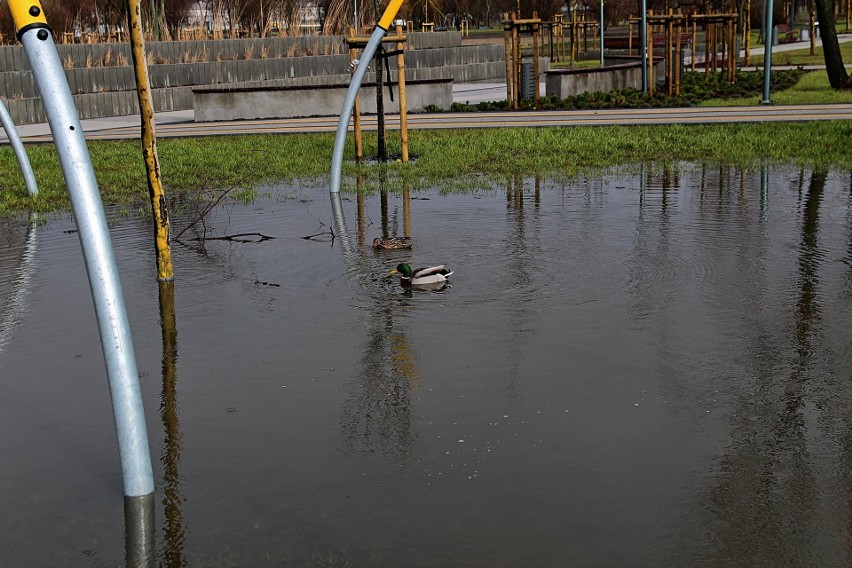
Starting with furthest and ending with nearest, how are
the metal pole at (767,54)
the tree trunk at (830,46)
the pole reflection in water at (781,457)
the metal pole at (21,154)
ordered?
the tree trunk at (830,46) < the metal pole at (767,54) < the metal pole at (21,154) < the pole reflection in water at (781,457)

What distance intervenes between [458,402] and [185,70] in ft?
89.1

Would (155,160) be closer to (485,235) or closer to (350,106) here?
(485,235)

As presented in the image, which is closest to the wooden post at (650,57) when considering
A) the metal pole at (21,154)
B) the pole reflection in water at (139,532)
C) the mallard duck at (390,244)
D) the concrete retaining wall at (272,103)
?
the concrete retaining wall at (272,103)

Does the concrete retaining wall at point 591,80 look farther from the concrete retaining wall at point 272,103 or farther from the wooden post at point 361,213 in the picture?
the wooden post at point 361,213

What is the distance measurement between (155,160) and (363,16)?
3638cm

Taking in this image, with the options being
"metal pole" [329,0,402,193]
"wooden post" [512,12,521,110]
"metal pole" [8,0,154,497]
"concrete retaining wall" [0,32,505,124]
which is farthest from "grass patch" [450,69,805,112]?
"metal pole" [8,0,154,497]

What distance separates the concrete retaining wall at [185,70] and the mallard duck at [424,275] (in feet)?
65.7

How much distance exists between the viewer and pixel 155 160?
29.5 ft

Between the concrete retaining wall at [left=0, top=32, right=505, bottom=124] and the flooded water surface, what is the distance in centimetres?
1804

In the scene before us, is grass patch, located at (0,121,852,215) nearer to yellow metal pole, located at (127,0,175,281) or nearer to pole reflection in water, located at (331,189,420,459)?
yellow metal pole, located at (127,0,175,281)

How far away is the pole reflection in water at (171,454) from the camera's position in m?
4.45

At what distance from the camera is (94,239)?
474 cm

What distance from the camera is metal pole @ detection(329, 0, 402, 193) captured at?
503 inches

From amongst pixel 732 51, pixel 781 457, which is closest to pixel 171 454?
pixel 781 457
